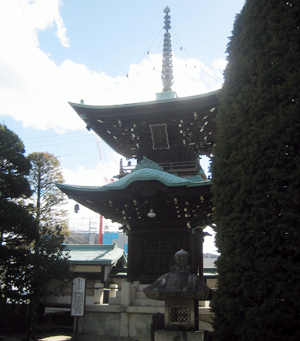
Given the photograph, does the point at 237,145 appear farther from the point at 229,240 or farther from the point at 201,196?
the point at 201,196

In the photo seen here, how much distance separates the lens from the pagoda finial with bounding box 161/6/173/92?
51.0ft

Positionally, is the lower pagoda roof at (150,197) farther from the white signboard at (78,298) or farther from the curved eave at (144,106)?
the white signboard at (78,298)

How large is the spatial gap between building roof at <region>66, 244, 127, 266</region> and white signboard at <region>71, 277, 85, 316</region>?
5.48 metres

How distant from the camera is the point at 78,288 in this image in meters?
11.7

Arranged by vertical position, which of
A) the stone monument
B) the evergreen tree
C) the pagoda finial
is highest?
the pagoda finial

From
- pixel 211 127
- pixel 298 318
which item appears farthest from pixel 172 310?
pixel 211 127

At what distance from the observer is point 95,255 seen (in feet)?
64.6

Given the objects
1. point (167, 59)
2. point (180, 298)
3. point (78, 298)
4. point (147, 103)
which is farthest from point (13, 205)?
point (167, 59)

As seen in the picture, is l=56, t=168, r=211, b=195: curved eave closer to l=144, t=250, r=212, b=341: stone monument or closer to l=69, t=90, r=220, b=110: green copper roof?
l=69, t=90, r=220, b=110: green copper roof

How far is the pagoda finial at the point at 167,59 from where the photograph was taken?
51.0ft

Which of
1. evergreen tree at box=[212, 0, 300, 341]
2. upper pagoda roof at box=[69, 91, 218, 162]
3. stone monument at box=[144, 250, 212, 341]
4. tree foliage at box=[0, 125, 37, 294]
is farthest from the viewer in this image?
tree foliage at box=[0, 125, 37, 294]

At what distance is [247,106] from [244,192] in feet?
5.51

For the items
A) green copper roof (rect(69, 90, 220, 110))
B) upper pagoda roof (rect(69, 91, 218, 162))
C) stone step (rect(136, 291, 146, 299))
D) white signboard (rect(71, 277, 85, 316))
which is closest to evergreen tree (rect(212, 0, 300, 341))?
green copper roof (rect(69, 90, 220, 110))

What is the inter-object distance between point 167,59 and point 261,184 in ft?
40.7
